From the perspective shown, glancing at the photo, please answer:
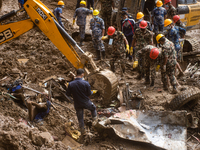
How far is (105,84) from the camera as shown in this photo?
21.4 ft

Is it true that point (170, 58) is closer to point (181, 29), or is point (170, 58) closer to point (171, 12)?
point (181, 29)

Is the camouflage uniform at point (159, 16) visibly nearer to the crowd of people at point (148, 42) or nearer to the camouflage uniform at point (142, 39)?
the crowd of people at point (148, 42)

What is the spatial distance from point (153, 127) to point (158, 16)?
568 centimetres

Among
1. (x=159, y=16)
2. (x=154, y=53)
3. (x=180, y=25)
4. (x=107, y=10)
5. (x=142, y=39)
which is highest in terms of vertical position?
(x=107, y=10)

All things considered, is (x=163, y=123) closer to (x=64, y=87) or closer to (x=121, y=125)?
(x=121, y=125)

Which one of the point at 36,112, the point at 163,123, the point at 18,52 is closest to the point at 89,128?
the point at 36,112

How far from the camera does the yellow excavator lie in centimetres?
591

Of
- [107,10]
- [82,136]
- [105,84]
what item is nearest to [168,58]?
[105,84]

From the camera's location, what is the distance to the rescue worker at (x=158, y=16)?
9.52 m

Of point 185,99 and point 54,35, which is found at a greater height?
point 54,35

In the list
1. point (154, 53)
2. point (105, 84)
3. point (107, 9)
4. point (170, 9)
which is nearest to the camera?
point (105, 84)

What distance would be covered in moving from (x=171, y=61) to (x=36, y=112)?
14.0 feet

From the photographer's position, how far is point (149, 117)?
18.5 feet

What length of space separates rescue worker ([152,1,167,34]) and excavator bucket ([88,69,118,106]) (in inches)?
172
